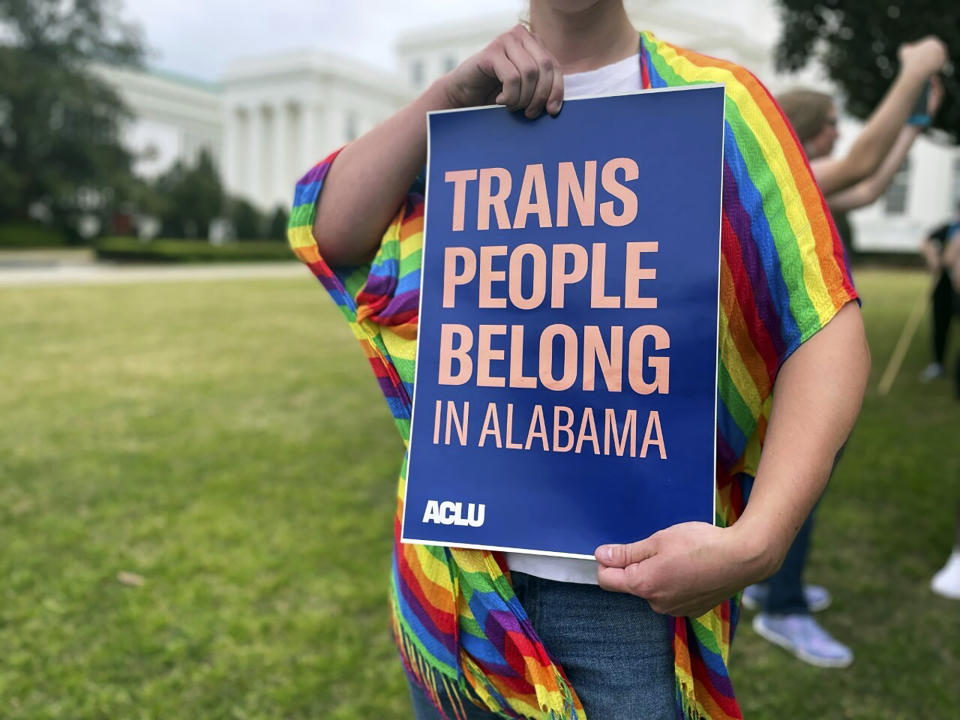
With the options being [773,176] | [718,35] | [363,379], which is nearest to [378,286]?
[773,176]

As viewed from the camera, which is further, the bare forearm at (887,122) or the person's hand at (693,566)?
the bare forearm at (887,122)

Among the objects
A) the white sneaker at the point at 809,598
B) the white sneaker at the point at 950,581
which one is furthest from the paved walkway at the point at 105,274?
the white sneaker at the point at 950,581

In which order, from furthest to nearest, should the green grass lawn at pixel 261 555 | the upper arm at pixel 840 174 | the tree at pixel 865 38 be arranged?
the tree at pixel 865 38
the green grass lawn at pixel 261 555
the upper arm at pixel 840 174

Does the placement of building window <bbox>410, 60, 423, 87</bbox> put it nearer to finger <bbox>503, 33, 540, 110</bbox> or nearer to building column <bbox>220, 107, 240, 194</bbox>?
building column <bbox>220, 107, 240, 194</bbox>

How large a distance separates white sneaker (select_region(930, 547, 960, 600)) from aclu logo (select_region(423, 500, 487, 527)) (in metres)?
3.25

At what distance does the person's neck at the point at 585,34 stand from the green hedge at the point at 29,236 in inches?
1426

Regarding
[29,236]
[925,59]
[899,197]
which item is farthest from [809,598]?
[899,197]

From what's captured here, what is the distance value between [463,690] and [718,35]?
209ft

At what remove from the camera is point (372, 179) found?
3.66 ft

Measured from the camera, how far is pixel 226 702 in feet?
8.95

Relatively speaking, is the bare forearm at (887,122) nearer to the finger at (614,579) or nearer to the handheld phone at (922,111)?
the handheld phone at (922,111)

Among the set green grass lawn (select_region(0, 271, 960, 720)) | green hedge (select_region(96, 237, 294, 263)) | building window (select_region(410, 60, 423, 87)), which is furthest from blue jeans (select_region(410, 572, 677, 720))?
building window (select_region(410, 60, 423, 87))

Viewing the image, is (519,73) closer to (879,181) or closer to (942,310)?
(879,181)

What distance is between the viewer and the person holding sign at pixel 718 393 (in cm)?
91
